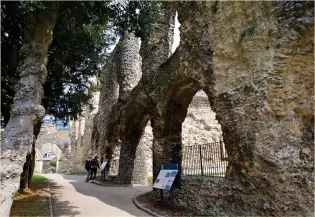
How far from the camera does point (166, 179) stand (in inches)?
340

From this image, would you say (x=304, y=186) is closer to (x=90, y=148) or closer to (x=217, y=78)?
(x=217, y=78)

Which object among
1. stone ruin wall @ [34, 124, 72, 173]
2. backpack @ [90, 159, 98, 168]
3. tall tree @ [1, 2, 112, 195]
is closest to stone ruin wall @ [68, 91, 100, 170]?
stone ruin wall @ [34, 124, 72, 173]

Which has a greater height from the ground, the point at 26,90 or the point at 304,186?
the point at 26,90

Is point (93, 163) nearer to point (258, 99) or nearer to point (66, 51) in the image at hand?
point (66, 51)

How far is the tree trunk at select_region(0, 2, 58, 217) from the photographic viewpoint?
5797mm

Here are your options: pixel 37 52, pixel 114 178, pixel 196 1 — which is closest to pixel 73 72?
pixel 37 52

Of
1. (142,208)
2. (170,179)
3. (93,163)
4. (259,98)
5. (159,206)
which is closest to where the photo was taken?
(259,98)

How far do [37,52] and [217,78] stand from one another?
443cm

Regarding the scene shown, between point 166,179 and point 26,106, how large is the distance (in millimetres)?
4197

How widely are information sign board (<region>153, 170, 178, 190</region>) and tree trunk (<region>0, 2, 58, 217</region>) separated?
143 inches

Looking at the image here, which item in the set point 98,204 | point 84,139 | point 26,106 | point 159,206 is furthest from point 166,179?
point 84,139

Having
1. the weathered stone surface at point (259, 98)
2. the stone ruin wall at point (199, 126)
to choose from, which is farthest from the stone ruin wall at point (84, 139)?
the weathered stone surface at point (259, 98)

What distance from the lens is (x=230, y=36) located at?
776cm

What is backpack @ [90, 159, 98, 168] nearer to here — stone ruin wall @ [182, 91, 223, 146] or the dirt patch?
the dirt patch
